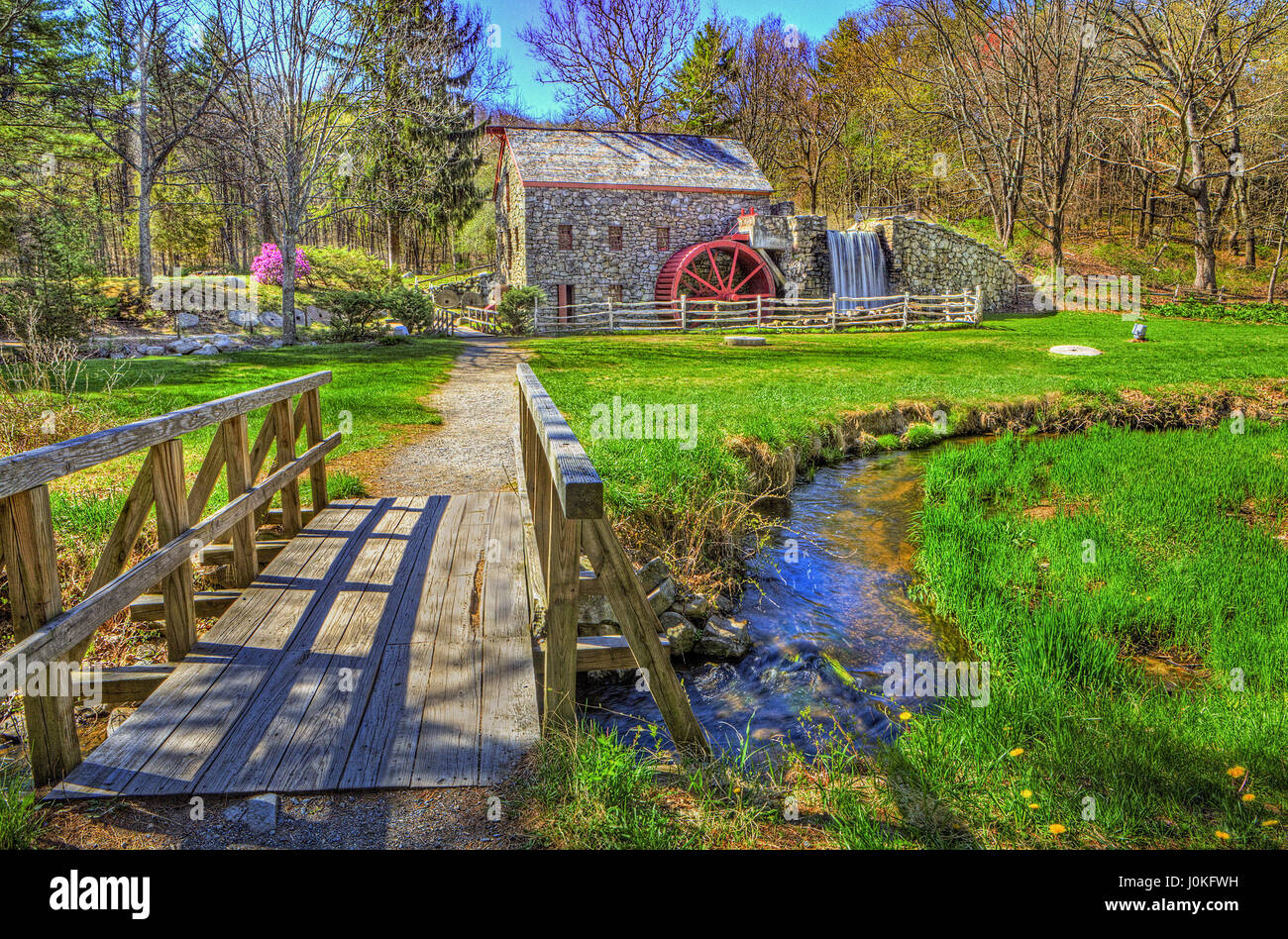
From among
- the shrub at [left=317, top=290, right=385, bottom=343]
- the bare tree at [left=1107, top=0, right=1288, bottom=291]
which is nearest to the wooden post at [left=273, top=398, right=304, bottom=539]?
the shrub at [left=317, top=290, right=385, bottom=343]

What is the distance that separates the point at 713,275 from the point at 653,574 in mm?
24239

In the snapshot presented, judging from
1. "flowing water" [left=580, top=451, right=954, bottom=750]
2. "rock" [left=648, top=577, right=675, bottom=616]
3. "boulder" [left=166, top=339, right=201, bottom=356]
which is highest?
"boulder" [left=166, top=339, right=201, bottom=356]

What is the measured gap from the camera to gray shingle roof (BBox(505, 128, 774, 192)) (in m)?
26.8

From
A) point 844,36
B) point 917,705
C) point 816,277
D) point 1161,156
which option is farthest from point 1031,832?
point 844,36

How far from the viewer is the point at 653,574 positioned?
541cm

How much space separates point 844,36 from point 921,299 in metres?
22.2

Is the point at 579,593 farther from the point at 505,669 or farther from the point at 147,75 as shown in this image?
the point at 147,75

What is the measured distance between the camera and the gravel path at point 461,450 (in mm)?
6988

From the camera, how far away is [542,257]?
26938 mm

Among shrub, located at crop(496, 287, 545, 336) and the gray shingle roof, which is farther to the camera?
the gray shingle roof

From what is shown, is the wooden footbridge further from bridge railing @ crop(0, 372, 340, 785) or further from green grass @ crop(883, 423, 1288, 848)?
green grass @ crop(883, 423, 1288, 848)

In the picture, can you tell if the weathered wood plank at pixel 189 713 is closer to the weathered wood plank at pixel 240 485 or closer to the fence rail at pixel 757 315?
the weathered wood plank at pixel 240 485

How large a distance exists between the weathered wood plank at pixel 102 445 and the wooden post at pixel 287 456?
2.17 ft
